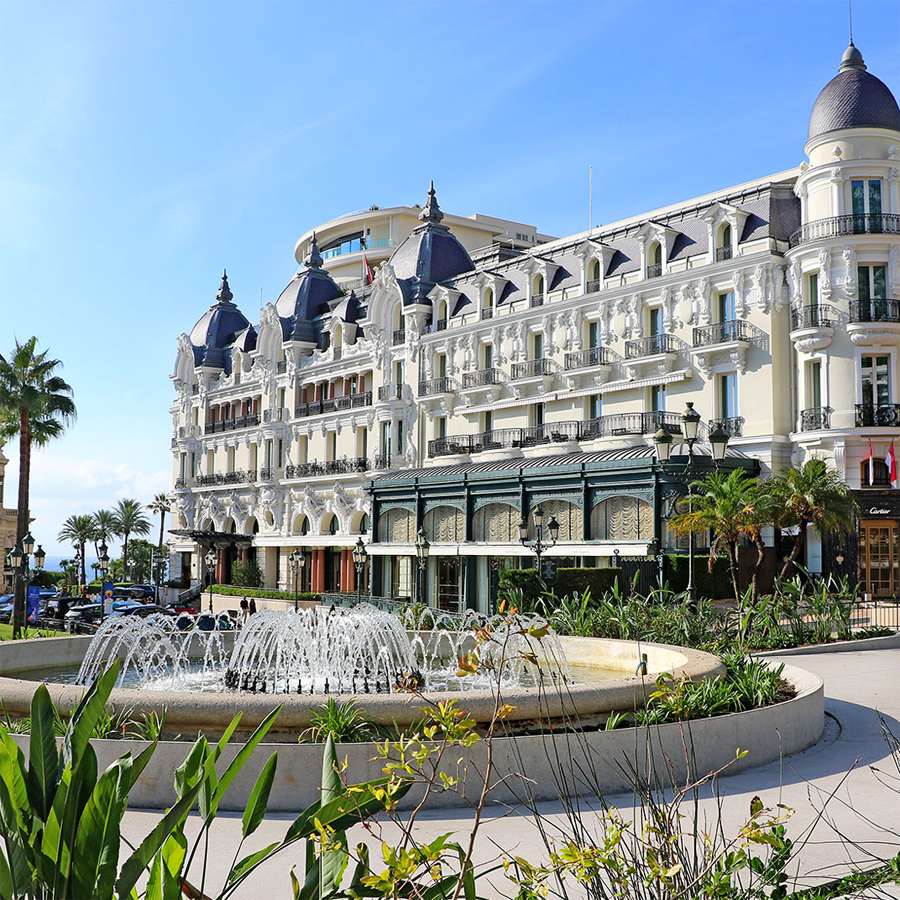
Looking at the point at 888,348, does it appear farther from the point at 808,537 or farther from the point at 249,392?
the point at 249,392

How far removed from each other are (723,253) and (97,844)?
34323mm

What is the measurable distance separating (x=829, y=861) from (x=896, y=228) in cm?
3008

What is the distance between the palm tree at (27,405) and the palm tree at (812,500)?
26.8 meters

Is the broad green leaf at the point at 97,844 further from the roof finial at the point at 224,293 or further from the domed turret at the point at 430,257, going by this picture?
the roof finial at the point at 224,293

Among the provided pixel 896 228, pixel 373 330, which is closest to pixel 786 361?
pixel 896 228

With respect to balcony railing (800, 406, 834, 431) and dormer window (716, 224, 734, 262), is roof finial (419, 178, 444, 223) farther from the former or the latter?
balcony railing (800, 406, 834, 431)

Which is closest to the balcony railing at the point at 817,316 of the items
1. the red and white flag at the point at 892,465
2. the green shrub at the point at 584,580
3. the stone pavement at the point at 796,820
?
the red and white flag at the point at 892,465

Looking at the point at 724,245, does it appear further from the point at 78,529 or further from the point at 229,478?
the point at 78,529

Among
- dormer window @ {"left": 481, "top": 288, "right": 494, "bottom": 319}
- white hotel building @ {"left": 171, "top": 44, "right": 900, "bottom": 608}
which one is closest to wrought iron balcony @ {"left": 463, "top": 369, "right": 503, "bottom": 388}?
white hotel building @ {"left": 171, "top": 44, "right": 900, "bottom": 608}

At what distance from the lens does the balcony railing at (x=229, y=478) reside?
5825 cm

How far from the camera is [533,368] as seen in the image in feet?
134

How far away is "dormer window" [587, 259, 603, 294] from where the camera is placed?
38.9 metres

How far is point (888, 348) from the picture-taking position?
104 feet

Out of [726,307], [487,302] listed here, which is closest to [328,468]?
[487,302]
